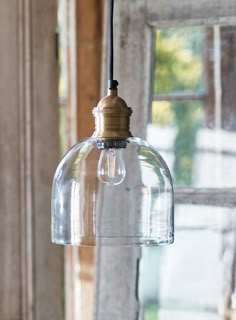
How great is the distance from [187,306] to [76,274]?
1.37ft

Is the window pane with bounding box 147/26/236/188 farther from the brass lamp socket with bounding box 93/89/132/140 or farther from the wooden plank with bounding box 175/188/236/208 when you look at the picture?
the brass lamp socket with bounding box 93/89/132/140

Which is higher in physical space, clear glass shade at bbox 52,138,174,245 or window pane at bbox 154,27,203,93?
window pane at bbox 154,27,203,93

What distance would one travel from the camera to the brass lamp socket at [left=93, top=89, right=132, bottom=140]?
3.18 ft

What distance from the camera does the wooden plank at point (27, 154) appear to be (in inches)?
55.0

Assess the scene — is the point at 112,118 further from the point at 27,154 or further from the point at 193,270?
the point at 193,270

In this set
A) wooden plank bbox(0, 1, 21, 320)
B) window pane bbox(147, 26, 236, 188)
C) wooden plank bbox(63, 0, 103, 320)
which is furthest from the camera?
wooden plank bbox(63, 0, 103, 320)

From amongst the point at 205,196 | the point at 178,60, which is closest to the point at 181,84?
the point at 178,60

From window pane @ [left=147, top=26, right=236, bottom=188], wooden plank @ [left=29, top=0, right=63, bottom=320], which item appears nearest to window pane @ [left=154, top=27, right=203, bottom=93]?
window pane @ [left=147, top=26, right=236, bottom=188]

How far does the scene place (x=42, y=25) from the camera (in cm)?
144

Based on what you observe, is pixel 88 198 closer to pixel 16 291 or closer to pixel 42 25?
pixel 16 291

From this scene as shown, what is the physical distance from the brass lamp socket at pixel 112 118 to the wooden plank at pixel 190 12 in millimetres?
519

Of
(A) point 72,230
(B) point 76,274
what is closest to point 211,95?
(A) point 72,230

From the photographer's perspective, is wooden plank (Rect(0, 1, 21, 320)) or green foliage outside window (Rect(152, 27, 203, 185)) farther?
green foliage outside window (Rect(152, 27, 203, 185))

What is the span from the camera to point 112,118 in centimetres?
97
